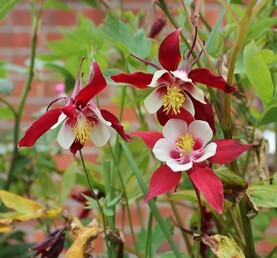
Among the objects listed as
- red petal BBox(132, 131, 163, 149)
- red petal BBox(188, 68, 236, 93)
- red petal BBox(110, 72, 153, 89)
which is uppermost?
red petal BBox(188, 68, 236, 93)

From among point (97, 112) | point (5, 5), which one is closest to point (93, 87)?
point (97, 112)

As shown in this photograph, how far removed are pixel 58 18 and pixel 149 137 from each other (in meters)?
1.22

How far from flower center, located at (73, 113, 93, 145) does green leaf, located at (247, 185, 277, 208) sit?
12cm

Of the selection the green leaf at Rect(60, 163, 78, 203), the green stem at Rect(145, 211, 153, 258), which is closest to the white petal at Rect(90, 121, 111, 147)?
the green stem at Rect(145, 211, 153, 258)

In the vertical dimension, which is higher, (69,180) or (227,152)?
(227,152)

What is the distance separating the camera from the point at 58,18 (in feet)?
5.12

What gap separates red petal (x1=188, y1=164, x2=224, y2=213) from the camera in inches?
14.3

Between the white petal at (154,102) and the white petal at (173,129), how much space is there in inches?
0.5

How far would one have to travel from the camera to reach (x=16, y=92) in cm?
157

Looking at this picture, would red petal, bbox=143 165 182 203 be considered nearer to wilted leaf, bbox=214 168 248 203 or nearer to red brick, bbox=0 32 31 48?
wilted leaf, bbox=214 168 248 203

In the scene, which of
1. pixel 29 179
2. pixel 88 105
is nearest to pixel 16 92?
pixel 29 179

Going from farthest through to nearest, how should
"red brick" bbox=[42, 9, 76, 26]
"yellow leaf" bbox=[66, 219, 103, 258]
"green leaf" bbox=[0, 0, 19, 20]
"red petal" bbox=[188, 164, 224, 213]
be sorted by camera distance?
"red brick" bbox=[42, 9, 76, 26], "green leaf" bbox=[0, 0, 19, 20], "yellow leaf" bbox=[66, 219, 103, 258], "red petal" bbox=[188, 164, 224, 213]

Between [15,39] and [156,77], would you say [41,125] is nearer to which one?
Result: [156,77]

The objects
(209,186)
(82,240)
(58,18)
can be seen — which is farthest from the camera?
(58,18)
